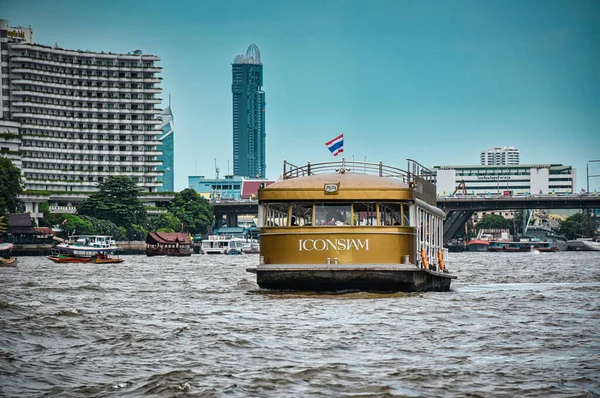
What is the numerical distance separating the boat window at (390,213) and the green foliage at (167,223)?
128 meters

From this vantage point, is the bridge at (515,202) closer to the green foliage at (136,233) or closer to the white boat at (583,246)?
the white boat at (583,246)

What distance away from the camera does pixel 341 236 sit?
27062mm

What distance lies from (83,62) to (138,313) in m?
160

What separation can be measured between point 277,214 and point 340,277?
3.43m

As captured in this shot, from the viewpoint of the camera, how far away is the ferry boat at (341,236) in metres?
26.7

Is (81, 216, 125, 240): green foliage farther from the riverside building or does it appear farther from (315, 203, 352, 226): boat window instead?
(315, 203, 352, 226): boat window

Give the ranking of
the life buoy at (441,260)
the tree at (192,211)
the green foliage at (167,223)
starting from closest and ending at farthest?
the life buoy at (441,260) → the green foliage at (167,223) → the tree at (192,211)

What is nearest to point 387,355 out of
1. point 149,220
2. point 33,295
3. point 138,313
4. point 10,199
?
point 138,313

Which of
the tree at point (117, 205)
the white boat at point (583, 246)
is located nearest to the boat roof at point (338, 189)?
the tree at point (117, 205)

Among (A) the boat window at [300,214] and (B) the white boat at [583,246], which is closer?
(A) the boat window at [300,214]

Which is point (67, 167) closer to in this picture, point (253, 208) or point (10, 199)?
point (253, 208)

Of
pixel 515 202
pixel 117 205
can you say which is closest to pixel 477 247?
pixel 515 202

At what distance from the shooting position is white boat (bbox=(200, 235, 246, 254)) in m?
145

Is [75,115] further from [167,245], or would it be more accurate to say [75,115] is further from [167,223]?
[167,245]
